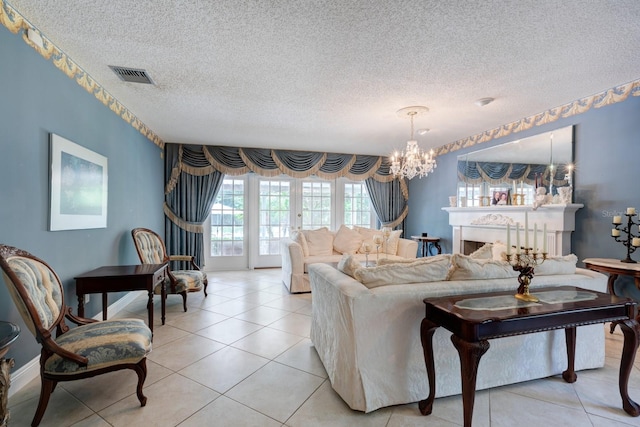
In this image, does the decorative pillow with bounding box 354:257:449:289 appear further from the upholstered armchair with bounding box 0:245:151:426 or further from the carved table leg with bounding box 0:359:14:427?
the carved table leg with bounding box 0:359:14:427

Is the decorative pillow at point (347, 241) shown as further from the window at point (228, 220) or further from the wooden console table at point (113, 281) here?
the wooden console table at point (113, 281)

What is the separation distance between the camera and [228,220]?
6.11m

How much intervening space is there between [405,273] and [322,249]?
3.23m

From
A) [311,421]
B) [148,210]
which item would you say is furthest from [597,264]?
[148,210]

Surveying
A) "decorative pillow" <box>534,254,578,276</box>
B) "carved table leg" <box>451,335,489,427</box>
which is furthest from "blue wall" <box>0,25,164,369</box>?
"decorative pillow" <box>534,254,578,276</box>

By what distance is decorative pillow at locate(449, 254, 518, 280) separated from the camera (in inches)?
80.0

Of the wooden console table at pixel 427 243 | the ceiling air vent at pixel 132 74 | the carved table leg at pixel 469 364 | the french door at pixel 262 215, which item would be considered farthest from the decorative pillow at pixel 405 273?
the french door at pixel 262 215

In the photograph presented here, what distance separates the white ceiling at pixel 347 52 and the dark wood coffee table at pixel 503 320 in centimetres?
183

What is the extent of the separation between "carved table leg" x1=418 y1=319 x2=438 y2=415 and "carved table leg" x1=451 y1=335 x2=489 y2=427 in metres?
0.22

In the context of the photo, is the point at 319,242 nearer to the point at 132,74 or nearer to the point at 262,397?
the point at 262,397

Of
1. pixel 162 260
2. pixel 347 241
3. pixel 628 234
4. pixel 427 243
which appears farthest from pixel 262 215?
pixel 628 234

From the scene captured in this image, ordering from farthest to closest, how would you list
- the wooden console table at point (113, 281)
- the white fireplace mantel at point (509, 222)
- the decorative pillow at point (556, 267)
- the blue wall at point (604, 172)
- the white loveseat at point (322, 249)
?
1. the white loveseat at point (322, 249)
2. the white fireplace mantel at point (509, 222)
3. the blue wall at point (604, 172)
4. the wooden console table at point (113, 281)
5. the decorative pillow at point (556, 267)

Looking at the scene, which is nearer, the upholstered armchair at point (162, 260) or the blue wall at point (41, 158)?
the blue wall at point (41, 158)

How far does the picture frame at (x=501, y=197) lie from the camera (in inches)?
171
